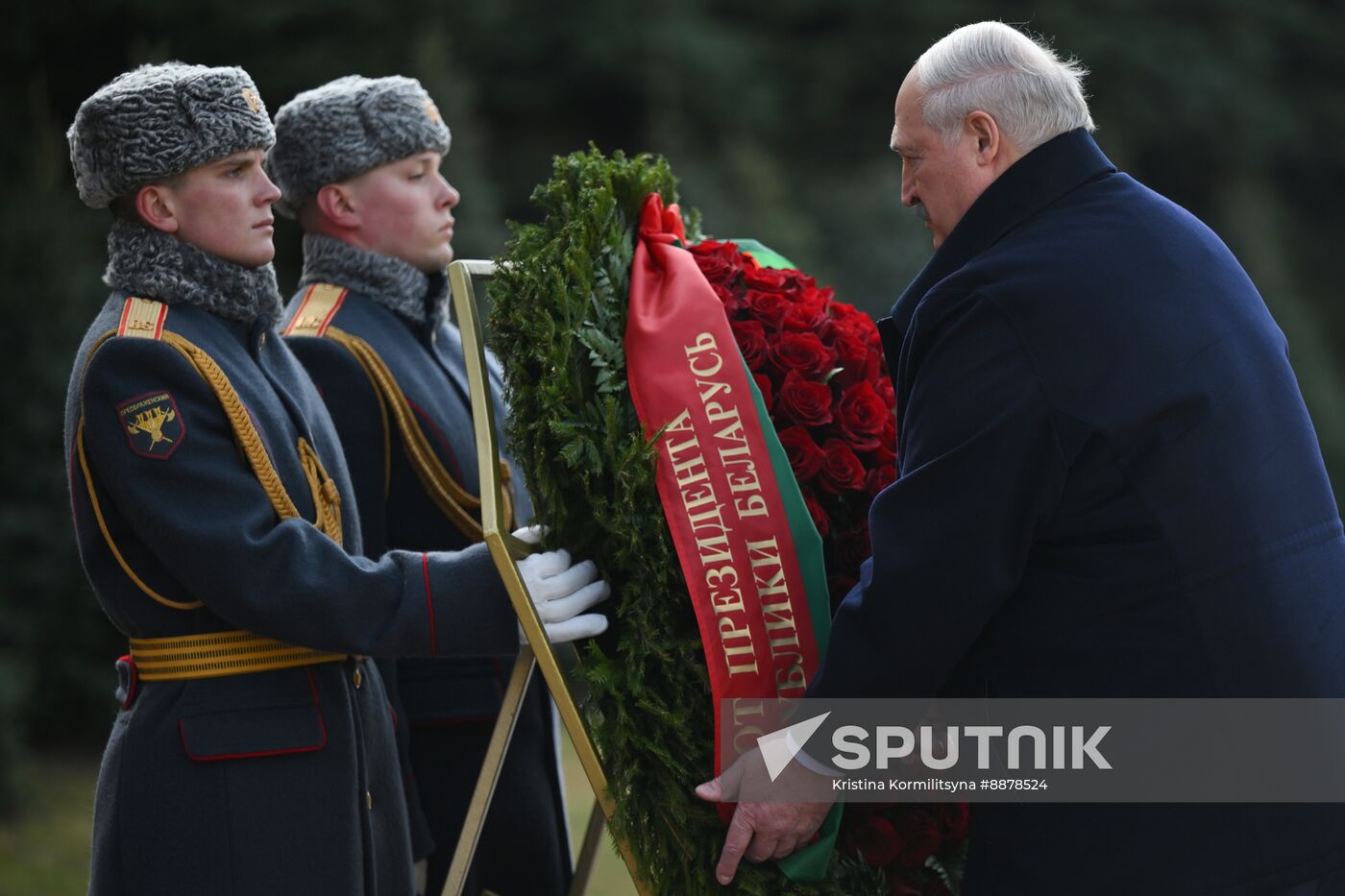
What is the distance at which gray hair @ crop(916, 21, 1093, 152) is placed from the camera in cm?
235

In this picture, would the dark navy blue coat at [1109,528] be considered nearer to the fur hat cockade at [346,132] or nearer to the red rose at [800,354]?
the red rose at [800,354]

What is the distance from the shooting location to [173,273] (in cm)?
258

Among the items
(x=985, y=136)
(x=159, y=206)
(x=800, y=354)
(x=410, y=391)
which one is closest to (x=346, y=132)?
(x=410, y=391)

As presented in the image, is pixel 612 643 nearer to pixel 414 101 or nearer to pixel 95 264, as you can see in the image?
pixel 414 101

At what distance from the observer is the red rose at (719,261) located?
2.72 meters

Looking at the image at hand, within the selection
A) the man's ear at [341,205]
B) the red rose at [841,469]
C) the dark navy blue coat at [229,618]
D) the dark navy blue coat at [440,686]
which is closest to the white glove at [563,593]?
the dark navy blue coat at [229,618]

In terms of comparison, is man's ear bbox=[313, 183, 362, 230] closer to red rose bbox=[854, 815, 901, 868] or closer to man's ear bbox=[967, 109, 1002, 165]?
man's ear bbox=[967, 109, 1002, 165]

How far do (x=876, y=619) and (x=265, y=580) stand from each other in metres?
1.00

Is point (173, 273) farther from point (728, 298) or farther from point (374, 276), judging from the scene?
point (728, 298)

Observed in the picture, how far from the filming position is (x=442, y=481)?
10.5 feet

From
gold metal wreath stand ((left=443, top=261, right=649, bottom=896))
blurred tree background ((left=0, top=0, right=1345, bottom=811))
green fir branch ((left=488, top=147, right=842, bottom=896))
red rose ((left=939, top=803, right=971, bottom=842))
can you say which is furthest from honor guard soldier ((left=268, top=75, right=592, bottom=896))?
blurred tree background ((left=0, top=0, right=1345, bottom=811))

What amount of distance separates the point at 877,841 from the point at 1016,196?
110 cm

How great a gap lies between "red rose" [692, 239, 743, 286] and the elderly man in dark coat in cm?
49

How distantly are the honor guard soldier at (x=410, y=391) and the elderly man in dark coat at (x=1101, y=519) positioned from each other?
1107 millimetres
